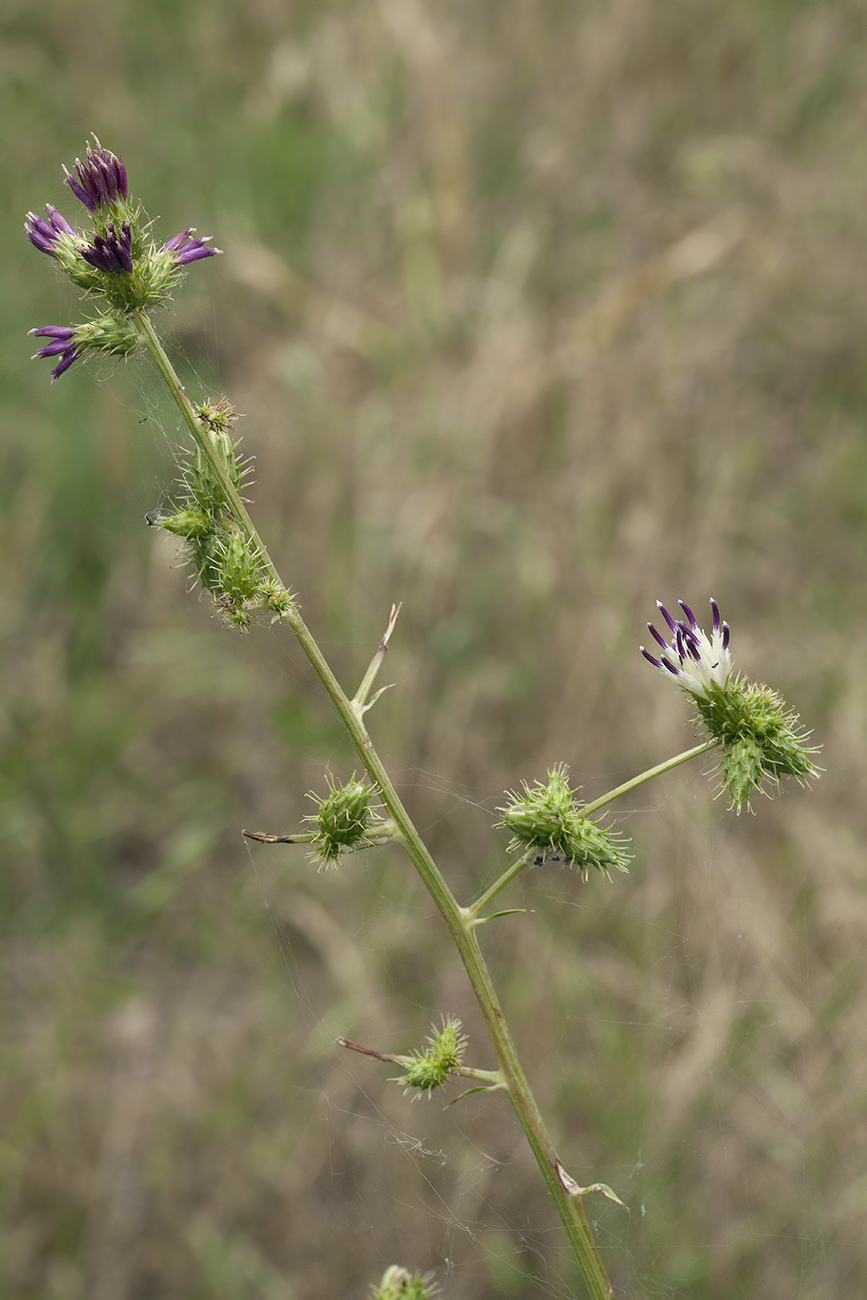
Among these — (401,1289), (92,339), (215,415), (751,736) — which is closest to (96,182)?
(92,339)

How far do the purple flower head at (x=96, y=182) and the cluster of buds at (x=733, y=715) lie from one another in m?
0.97

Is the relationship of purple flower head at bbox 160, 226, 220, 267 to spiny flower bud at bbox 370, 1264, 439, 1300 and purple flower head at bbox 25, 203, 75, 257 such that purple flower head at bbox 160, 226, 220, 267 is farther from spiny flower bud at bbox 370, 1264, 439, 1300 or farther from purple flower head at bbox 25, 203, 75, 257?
spiny flower bud at bbox 370, 1264, 439, 1300

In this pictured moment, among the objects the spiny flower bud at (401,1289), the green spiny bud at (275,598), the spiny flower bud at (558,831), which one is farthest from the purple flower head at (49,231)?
the spiny flower bud at (401,1289)

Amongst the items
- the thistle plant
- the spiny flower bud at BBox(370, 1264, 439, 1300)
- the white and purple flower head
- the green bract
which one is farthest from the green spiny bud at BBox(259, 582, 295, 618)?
the spiny flower bud at BBox(370, 1264, 439, 1300)

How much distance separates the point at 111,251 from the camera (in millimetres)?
1335

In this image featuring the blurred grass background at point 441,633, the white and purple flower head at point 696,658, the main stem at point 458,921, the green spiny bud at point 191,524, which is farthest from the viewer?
the blurred grass background at point 441,633

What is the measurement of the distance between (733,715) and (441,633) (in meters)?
3.55

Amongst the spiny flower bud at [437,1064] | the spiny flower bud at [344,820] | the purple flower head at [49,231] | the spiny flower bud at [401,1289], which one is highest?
the purple flower head at [49,231]

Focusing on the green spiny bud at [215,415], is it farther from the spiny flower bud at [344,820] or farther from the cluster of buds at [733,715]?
the cluster of buds at [733,715]

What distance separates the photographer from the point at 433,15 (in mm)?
6152

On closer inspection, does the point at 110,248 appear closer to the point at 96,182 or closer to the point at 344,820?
the point at 96,182

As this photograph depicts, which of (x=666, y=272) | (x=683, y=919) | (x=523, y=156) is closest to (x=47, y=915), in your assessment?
(x=683, y=919)

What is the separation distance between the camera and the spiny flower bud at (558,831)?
1.45 metres

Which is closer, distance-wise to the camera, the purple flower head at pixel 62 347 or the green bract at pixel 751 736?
the purple flower head at pixel 62 347
